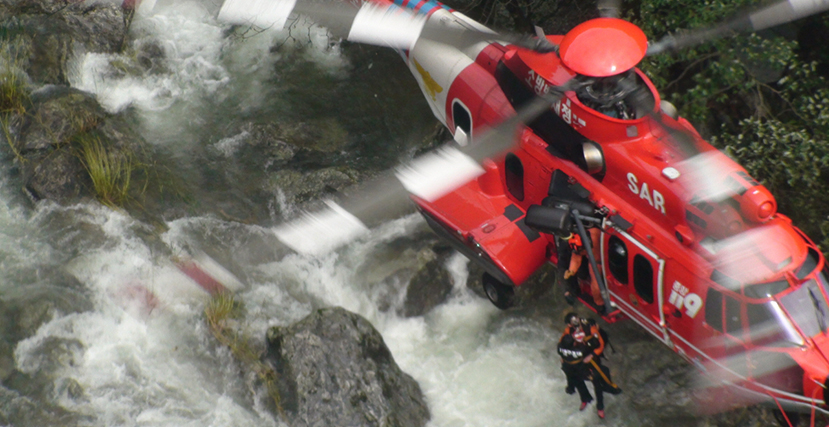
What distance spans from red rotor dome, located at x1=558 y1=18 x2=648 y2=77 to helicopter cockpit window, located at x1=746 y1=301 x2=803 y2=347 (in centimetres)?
189

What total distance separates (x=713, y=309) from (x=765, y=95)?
3645 mm

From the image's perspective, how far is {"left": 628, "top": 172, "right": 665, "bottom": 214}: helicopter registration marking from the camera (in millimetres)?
4949

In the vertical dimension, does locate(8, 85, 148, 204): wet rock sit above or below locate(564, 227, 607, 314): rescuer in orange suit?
below

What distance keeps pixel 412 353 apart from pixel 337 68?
14.8 ft

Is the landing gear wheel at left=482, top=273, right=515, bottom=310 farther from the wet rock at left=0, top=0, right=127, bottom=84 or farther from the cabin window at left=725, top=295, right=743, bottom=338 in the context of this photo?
the wet rock at left=0, top=0, right=127, bottom=84

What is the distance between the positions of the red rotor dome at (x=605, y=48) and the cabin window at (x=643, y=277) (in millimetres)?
1450

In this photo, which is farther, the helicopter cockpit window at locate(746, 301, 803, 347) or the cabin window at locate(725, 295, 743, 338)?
the cabin window at locate(725, 295, 743, 338)

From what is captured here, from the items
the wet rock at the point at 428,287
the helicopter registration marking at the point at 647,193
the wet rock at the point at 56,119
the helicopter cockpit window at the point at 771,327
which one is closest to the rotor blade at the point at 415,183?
the helicopter registration marking at the point at 647,193

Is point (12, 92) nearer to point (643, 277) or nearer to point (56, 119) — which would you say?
point (56, 119)

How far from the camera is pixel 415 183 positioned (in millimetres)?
5203

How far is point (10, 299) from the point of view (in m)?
6.06

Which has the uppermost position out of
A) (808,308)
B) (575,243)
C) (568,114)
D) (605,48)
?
(605,48)

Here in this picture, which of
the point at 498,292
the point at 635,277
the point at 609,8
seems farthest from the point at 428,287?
the point at 609,8

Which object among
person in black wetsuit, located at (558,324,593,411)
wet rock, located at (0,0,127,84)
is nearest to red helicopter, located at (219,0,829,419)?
person in black wetsuit, located at (558,324,593,411)
